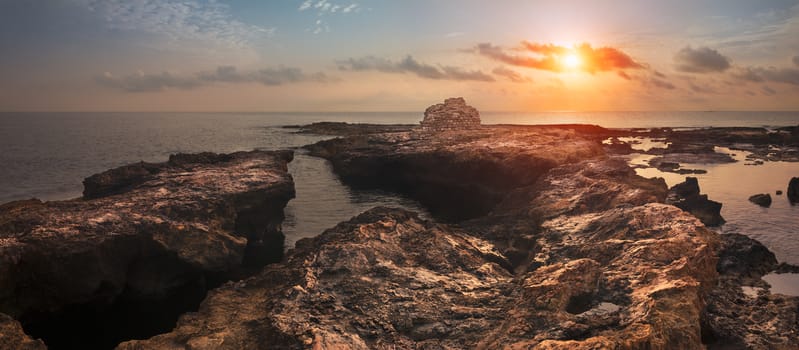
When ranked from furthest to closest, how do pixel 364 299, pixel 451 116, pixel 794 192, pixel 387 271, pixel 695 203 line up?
pixel 451 116, pixel 794 192, pixel 695 203, pixel 387 271, pixel 364 299

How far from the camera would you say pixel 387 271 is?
10984mm

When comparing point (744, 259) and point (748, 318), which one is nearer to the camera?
Result: point (748, 318)

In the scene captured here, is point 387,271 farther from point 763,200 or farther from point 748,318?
point 763,200

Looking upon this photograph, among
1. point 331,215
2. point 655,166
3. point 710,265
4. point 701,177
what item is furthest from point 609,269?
point 655,166

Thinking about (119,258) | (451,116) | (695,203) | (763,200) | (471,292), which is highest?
(451,116)

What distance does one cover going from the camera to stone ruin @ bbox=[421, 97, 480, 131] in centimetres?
4578

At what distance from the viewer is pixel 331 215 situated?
28812 millimetres

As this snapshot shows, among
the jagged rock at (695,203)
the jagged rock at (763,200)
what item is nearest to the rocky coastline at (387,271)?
the jagged rock at (695,203)

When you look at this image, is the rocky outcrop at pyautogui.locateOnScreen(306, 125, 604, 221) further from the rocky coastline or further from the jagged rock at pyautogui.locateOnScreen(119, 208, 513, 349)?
the jagged rock at pyautogui.locateOnScreen(119, 208, 513, 349)

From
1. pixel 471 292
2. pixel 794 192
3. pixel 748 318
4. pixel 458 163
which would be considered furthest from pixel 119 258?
pixel 794 192

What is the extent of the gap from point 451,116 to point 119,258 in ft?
115

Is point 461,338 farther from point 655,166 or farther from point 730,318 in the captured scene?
point 655,166

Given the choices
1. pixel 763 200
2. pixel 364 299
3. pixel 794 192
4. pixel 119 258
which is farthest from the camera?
pixel 794 192

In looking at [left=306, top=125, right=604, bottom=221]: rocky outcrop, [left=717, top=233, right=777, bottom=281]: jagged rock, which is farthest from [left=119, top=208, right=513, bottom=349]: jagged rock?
[left=306, top=125, right=604, bottom=221]: rocky outcrop
